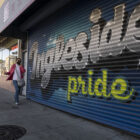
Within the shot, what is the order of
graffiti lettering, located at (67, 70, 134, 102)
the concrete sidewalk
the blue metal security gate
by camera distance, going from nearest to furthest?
the concrete sidewalk → the blue metal security gate → graffiti lettering, located at (67, 70, 134, 102)

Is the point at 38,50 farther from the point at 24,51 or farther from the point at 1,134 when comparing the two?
the point at 1,134

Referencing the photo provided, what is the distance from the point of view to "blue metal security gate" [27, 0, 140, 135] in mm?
3787

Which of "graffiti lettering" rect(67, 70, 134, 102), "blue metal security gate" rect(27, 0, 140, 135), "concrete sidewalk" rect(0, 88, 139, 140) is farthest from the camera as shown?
"graffiti lettering" rect(67, 70, 134, 102)

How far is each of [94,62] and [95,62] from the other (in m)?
0.04

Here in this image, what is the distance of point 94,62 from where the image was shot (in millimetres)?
4777

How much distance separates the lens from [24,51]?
9.98 meters

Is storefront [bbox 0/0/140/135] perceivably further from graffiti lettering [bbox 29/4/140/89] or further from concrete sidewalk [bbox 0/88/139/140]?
concrete sidewalk [bbox 0/88/139/140]

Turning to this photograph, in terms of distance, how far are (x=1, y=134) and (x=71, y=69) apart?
116 inches

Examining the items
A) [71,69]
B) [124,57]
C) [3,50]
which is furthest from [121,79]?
[3,50]

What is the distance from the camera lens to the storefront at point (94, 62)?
379cm

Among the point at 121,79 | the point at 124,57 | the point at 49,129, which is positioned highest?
the point at 124,57

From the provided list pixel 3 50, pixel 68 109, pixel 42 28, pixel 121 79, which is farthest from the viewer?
pixel 3 50

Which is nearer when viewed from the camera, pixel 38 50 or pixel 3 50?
pixel 38 50

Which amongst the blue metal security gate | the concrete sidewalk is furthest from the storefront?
the concrete sidewalk
